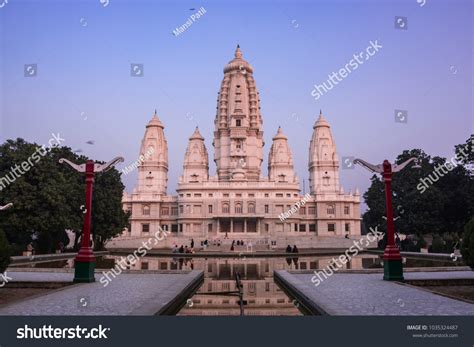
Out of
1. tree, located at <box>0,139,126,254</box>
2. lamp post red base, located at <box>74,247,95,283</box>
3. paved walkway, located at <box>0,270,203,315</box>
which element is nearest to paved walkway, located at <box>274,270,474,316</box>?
paved walkway, located at <box>0,270,203,315</box>

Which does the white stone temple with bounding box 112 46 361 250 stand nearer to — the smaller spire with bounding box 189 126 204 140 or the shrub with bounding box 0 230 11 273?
the smaller spire with bounding box 189 126 204 140

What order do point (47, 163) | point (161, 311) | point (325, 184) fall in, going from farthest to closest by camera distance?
point (325, 184)
point (47, 163)
point (161, 311)

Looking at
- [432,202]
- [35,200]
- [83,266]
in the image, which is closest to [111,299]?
[83,266]

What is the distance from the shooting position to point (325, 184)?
8006cm

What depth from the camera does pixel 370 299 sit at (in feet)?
40.6

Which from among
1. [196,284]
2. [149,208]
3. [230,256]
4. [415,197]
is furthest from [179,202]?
[196,284]

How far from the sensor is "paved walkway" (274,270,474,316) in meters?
10.5

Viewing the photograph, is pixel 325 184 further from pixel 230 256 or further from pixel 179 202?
pixel 230 256

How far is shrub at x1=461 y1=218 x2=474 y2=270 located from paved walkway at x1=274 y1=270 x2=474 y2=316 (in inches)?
77.0

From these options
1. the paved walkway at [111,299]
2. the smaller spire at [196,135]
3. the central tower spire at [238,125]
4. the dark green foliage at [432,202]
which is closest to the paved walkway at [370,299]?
the paved walkway at [111,299]

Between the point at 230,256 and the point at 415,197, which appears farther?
the point at 415,197

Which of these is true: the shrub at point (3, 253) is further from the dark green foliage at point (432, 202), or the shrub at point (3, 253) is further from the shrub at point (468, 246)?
the dark green foliage at point (432, 202)
